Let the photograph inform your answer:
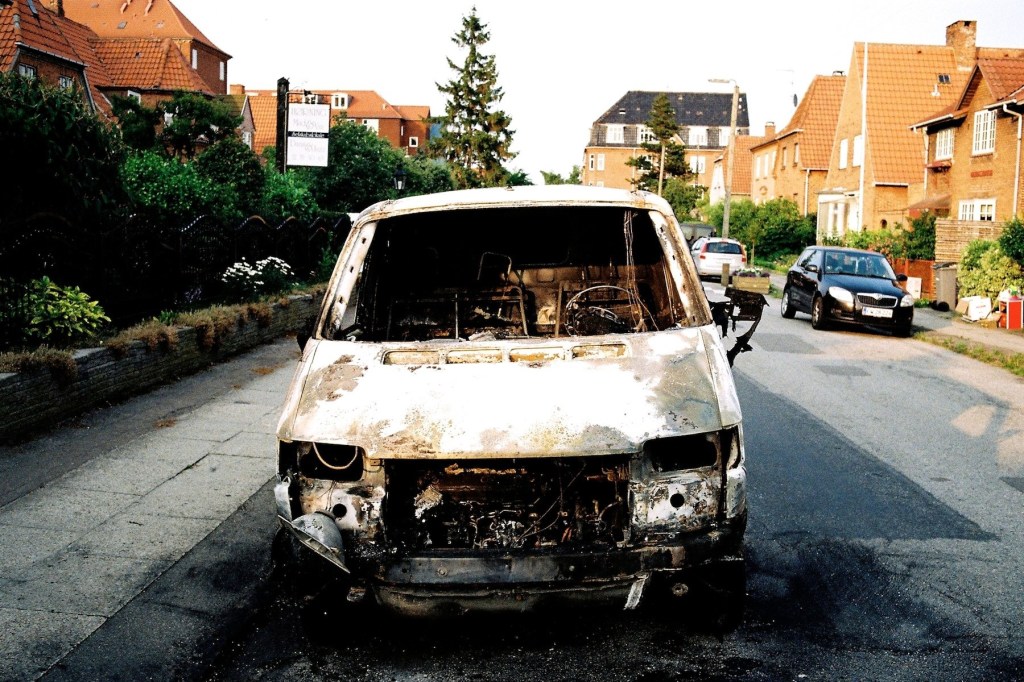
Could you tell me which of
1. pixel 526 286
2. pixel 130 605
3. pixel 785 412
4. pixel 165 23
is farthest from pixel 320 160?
pixel 165 23

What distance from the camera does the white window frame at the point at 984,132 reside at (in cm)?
3079

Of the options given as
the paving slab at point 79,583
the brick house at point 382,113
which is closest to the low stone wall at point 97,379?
the paving slab at point 79,583

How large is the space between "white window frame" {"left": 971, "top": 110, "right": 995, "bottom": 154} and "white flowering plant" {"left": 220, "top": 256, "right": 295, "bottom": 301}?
25208 millimetres

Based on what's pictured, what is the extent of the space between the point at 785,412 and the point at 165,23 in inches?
3160

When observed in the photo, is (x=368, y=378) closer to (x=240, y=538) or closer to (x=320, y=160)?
(x=240, y=538)

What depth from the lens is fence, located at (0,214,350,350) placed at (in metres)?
8.51

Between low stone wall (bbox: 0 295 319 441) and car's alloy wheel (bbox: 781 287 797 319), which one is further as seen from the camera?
car's alloy wheel (bbox: 781 287 797 319)

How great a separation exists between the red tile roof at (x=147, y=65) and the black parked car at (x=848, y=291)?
51.8 metres

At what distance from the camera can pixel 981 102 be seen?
31453mm

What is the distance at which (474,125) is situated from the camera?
69.4 metres

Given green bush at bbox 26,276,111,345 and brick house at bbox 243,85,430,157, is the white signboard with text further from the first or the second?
brick house at bbox 243,85,430,157

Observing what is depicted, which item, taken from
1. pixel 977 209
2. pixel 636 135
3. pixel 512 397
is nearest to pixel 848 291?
pixel 512 397

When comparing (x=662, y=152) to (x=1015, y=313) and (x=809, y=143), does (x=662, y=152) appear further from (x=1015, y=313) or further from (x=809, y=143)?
(x=1015, y=313)

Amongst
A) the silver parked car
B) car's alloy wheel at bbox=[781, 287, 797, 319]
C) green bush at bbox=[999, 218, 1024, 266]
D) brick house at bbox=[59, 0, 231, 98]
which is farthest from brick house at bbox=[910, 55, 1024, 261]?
brick house at bbox=[59, 0, 231, 98]
